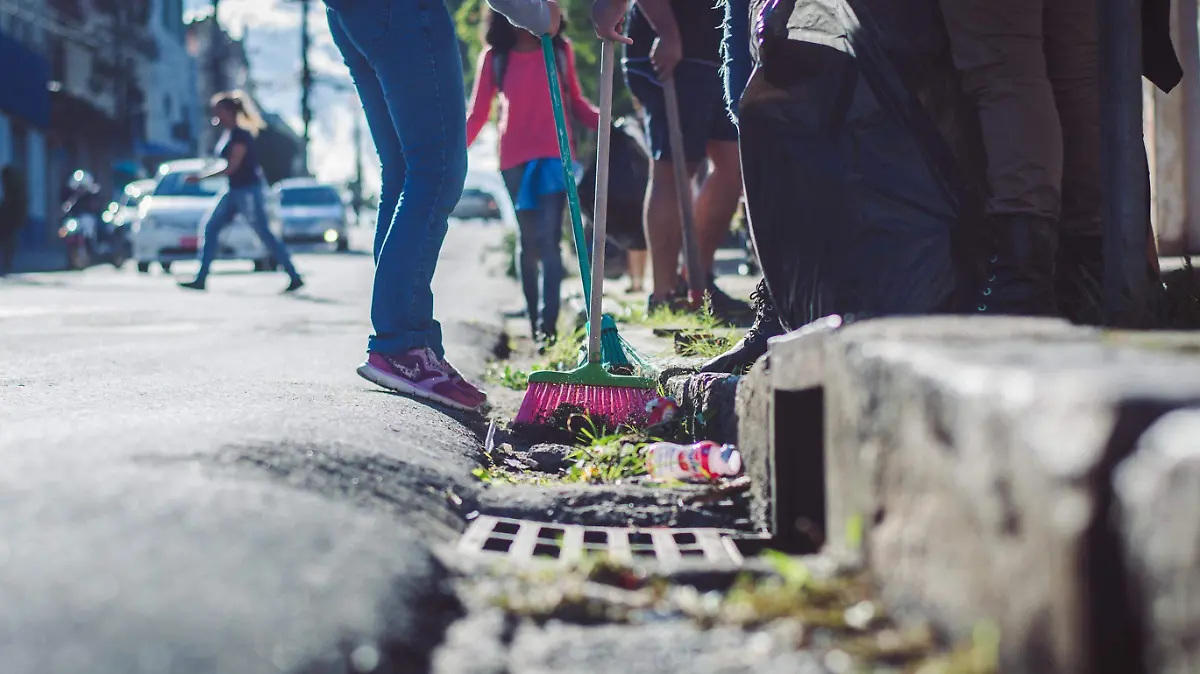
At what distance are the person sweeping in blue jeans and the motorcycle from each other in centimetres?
1935

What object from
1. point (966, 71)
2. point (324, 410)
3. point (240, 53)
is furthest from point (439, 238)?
point (240, 53)

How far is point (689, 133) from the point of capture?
5.88 metres

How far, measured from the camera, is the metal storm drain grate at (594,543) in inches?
82.6

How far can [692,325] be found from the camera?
195 inches

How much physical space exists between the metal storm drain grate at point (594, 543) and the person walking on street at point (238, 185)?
10.1 metres

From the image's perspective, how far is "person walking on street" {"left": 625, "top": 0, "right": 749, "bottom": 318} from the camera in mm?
5805

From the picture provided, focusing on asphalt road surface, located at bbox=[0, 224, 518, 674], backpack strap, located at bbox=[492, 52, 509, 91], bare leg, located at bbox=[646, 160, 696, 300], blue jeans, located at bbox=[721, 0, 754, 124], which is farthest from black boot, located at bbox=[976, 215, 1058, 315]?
backpack strap, located at bbox=[492, 52, 509, 91]

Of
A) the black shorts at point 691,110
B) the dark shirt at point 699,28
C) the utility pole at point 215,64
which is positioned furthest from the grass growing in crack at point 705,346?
the utility pole at point 215,64

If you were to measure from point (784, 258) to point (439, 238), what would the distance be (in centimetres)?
124

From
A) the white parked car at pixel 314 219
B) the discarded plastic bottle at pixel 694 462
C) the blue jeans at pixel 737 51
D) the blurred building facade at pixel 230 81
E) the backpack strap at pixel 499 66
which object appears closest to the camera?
the discarded plastic bottle at pixel 694 462

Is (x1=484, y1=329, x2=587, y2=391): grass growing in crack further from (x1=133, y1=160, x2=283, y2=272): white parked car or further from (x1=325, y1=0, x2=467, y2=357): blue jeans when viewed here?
(x1=133, y1=160, x2=283, y2=272): white parked car

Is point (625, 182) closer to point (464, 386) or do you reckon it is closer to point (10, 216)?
point (464, 386)

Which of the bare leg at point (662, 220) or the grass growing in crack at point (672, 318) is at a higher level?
the bare leg at point (662, 220)

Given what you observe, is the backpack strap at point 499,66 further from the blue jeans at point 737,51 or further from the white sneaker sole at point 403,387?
the white sneaker sole at point 403,387
